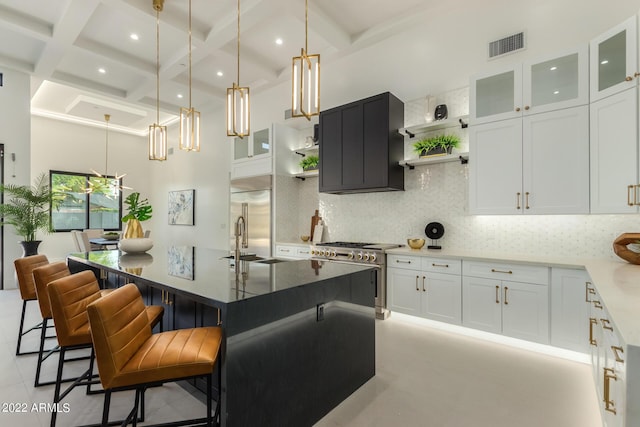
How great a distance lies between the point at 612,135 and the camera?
9.00 ft

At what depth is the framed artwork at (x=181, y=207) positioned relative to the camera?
8.16 m

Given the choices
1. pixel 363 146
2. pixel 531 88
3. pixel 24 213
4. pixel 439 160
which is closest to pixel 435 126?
pixel 439 160

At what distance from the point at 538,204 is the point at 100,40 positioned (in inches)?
253

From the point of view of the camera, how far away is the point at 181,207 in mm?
8484

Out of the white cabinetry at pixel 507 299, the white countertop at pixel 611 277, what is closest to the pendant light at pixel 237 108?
the white countertop at pixel 611 277

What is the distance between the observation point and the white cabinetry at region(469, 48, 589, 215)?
3.00m

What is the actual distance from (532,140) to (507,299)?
1642mm

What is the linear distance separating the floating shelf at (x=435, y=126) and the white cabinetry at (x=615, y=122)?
1.20 m

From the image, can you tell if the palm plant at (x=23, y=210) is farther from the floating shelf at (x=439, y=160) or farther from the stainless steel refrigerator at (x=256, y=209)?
the floating shelf at (x=439, y=160)

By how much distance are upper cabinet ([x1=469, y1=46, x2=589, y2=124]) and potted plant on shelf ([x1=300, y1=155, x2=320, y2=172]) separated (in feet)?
8.19

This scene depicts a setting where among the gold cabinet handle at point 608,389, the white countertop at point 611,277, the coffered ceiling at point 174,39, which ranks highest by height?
the coffered ceiling at point 174,39

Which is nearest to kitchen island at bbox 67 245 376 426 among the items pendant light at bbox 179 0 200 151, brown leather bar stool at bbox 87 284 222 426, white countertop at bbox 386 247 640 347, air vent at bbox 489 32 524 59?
brown leather bar stool at bbox 87 284 222 426

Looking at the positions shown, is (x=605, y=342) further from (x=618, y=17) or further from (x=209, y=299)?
(x=618, y=17)

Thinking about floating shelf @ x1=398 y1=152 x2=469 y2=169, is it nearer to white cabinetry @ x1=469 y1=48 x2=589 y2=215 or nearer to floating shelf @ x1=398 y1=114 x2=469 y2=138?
white cabinetry @ x1=469 y1=48 x2=589 y2=215
